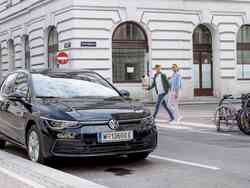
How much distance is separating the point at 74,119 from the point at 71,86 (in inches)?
61.2

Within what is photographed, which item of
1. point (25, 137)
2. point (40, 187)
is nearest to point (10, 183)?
point (40, 187)

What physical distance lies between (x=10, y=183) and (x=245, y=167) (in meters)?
3.96

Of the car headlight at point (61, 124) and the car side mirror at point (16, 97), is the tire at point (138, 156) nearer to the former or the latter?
the car headlight at point (61, 124)

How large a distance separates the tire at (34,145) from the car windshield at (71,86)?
71 centimetres

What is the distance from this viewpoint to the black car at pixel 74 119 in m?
8.53

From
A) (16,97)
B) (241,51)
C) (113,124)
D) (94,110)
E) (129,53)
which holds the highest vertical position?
(241,51)

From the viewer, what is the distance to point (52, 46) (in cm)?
3288

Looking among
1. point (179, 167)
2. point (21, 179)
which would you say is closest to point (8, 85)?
point (179, 167)

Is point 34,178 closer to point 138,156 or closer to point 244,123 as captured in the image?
point 138,156

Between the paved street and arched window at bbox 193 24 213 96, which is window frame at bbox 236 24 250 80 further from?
the paved street

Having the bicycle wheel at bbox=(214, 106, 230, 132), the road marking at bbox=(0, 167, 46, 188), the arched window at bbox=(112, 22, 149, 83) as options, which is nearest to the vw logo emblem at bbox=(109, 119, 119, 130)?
the road marking at bbox=(0, 167, 46, 188)

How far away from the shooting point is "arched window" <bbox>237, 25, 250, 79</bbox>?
33531 mm

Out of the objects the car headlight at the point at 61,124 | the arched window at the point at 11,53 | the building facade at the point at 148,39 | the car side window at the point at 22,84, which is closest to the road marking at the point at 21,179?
the car headlight at the point at 61,124

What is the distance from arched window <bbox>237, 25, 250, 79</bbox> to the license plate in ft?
83.9
